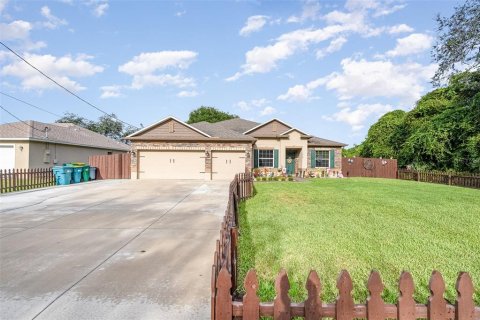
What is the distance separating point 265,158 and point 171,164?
24.6 feet

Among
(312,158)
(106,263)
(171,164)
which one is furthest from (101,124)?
(106,263)

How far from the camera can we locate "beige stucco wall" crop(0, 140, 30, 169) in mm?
19953

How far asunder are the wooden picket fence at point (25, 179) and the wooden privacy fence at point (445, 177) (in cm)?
2339

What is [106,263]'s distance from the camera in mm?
4242

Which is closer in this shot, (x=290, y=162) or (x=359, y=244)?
(x=359, y=244)

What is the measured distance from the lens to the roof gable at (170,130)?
20406 millimetres

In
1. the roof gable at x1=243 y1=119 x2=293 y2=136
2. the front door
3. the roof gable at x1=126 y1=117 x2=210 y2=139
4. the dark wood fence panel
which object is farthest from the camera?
the dark wood fence panel

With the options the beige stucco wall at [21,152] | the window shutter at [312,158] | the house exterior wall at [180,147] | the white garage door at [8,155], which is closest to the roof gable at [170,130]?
the house exterior wall at [180,147]

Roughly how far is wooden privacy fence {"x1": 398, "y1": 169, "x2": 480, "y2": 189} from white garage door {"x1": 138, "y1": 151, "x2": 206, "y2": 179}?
16007 mm

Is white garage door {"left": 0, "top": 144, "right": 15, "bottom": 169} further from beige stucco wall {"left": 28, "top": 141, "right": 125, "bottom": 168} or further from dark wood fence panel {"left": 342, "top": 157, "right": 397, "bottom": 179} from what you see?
dark wood fence panel {"left": 342, "top": 157, "right": 397, "bottom": 179}

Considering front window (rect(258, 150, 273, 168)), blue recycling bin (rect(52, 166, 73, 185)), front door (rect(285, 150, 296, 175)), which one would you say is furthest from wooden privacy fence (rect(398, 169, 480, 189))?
blue recycling bin (rect(52, 166, 73, 185))

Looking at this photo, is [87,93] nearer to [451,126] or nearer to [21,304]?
[21,304]

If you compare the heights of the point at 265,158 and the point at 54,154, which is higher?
the point at 54,154

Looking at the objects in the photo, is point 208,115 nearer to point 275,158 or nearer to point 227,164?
point 275,158
